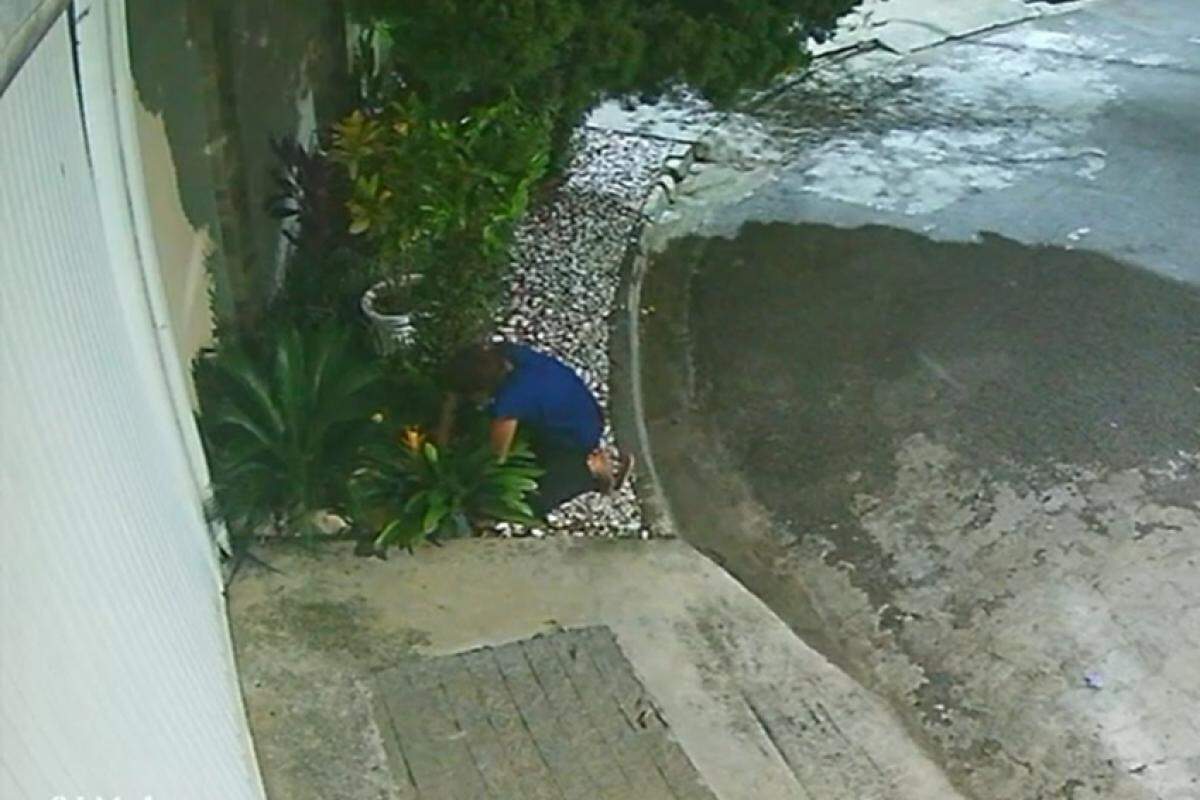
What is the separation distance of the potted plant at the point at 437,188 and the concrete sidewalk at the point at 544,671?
3.37ft

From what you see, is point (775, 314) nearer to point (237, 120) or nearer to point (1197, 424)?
point (1197, 424)

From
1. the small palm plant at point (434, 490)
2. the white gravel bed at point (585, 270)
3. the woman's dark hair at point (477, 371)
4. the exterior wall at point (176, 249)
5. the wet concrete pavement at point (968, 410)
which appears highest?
the exterior wall at point (176, 249)

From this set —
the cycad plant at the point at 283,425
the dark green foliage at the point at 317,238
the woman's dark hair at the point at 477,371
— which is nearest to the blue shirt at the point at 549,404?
the woman's dark hair at the point at 477,371

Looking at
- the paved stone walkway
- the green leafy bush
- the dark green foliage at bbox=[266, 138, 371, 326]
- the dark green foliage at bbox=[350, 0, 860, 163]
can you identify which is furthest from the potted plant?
the paved stone walkway

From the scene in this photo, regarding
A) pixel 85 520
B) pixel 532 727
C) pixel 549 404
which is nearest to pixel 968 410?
pixel 549 404

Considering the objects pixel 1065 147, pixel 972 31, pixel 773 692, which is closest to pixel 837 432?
pixel 773 692

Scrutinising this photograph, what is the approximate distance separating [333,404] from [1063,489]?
246 cm

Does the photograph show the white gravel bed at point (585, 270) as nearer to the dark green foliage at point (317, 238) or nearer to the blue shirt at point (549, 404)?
the blue shirt at point (549, 404)

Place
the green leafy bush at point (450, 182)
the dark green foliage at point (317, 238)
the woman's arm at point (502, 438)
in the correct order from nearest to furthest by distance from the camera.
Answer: the woman's arm at point (502, 438) < the green leafy bush at point (450, 182) < the dark green foliage at point (317, 238)

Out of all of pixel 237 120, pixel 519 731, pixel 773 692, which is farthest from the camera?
pixel 237 120

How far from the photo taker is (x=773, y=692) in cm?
344

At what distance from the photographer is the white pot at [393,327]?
4555mm

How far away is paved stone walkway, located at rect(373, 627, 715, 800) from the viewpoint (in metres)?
3.09

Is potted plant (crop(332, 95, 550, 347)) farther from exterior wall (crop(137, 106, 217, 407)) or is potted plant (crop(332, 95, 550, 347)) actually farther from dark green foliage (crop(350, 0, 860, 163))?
exterior wall (crop(137, 106, 217, 407))
